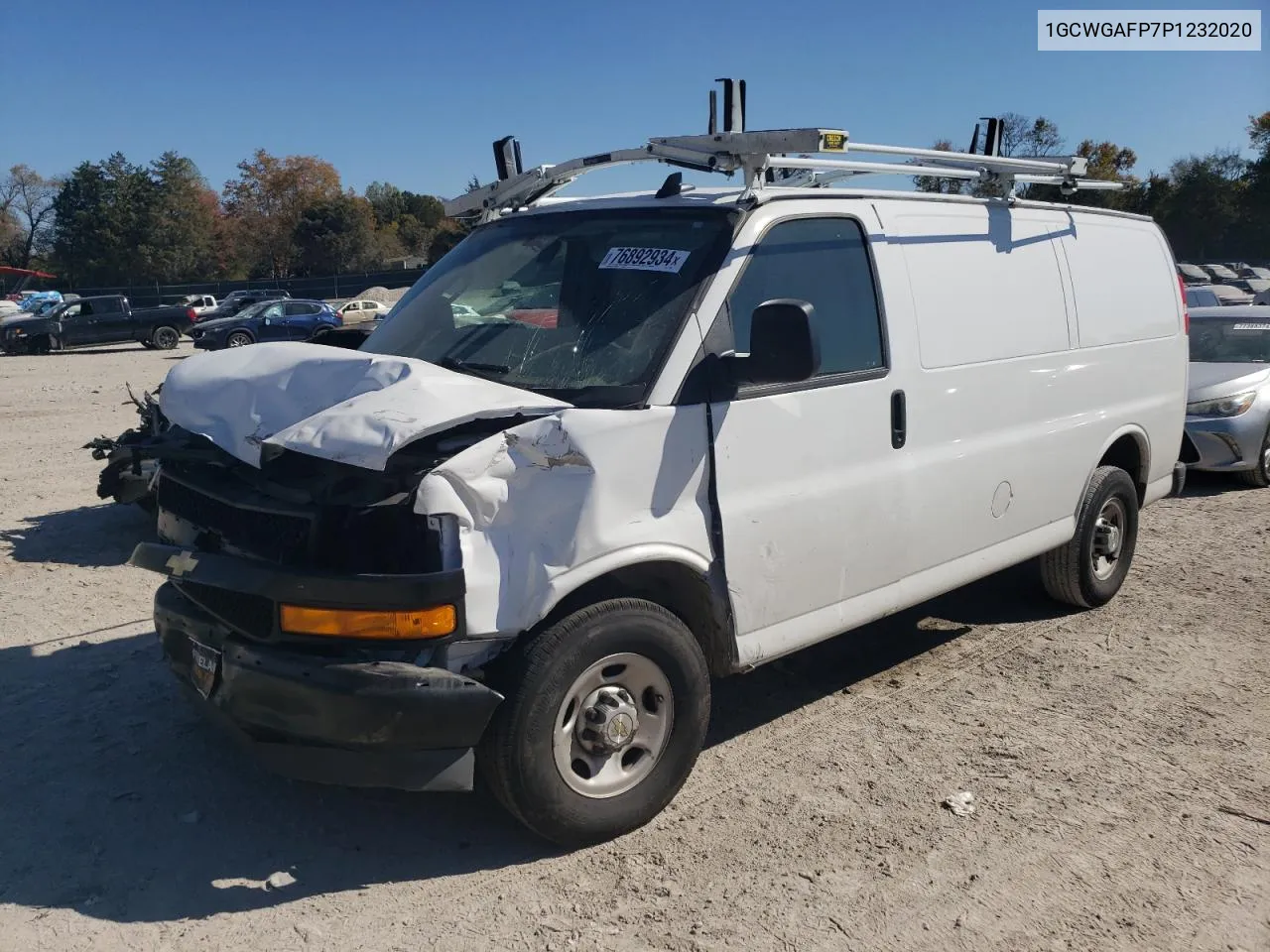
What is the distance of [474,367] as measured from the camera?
4.13 m

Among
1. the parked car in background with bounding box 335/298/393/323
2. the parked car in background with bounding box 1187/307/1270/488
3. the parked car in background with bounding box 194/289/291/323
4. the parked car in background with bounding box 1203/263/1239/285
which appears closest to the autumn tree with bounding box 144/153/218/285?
the parked car in background with bounding box 194/289/291/323

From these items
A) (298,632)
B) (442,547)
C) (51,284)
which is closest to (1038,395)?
(442,547)

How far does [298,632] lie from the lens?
3256 mm

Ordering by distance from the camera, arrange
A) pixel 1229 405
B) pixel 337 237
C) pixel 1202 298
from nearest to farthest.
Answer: pixel 1229 405
pixel 1202 298
pixel 337 237

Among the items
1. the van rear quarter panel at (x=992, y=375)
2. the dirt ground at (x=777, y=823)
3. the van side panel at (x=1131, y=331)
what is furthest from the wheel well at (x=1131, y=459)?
the dirt ground at (x=777, y=823)

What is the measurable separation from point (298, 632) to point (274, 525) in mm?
376

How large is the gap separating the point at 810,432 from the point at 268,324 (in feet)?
105

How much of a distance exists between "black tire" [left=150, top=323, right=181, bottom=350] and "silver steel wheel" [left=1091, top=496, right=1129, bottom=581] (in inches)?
1295

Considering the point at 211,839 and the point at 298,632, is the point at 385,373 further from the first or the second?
the point at 211,839

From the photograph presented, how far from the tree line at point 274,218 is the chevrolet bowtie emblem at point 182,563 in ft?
142

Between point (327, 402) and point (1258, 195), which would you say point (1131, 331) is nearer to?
point (327, 402)

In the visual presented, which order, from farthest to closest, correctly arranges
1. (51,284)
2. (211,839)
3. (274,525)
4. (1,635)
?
(51,284), (1,635), (211,839), (274,525)

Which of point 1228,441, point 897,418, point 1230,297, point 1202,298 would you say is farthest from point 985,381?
point 1230,297

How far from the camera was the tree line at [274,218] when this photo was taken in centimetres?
5719
